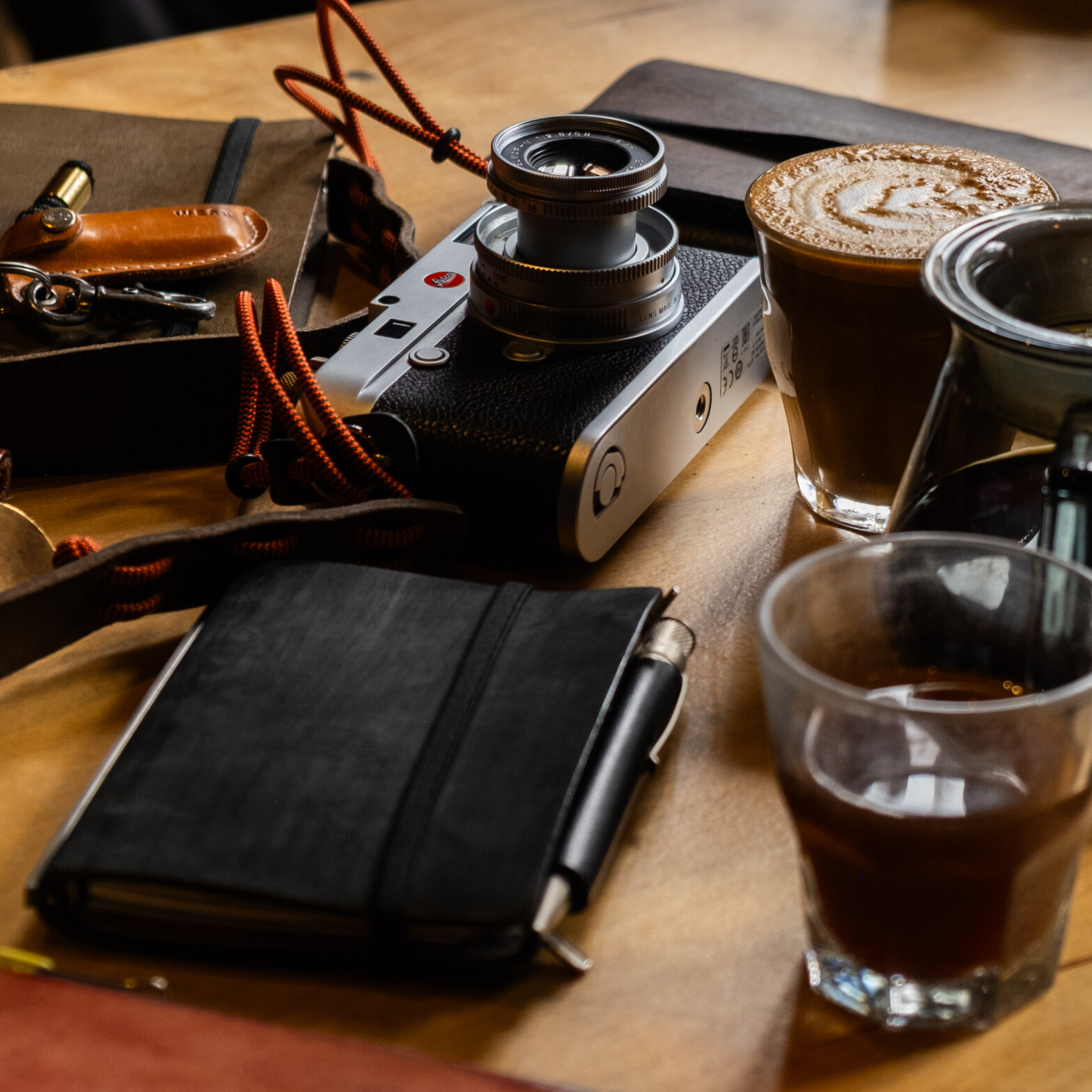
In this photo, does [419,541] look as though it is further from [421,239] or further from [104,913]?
[421,239]

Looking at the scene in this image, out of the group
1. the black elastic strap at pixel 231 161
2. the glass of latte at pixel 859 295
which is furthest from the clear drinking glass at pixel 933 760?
the black elastic strap at pixel 231 161

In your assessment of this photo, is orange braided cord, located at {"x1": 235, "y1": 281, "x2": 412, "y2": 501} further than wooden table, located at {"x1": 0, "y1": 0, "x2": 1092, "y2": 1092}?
Yes

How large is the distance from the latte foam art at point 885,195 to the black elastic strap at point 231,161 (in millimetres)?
362

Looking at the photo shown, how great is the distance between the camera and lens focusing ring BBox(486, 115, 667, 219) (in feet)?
1.74

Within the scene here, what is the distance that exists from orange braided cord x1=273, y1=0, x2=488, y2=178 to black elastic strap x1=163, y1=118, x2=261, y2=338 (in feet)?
0.13

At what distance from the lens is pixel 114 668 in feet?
1.62

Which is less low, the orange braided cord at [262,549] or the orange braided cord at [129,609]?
the orange braided cord at [262,549]

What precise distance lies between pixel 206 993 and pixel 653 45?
3.04 ft

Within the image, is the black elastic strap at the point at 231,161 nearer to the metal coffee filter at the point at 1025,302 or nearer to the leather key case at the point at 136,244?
the leather key case at the point at 136,244

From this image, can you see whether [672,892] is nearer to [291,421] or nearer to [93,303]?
[291,421]

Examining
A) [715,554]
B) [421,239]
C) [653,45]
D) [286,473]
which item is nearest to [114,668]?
[286,473]

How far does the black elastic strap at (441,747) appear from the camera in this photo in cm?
35

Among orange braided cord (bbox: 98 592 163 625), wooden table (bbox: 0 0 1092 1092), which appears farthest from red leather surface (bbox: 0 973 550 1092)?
orange braided cord (bbox: 98 592 163 625)

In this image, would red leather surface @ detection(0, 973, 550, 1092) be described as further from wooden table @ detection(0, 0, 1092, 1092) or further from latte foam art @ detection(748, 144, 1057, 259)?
latte foam art @ detection(748, 144, 1057, 259)
